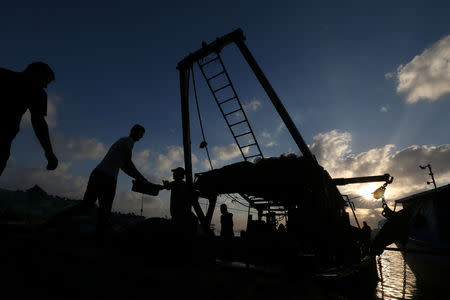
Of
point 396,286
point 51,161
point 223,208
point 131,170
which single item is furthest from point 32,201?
point 396,286

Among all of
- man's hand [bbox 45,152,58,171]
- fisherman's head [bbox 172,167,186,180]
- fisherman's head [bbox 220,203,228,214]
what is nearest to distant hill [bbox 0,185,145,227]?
fisherman's head [bbox 220,203,228,214]

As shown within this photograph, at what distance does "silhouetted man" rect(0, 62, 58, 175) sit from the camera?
6.89 feet

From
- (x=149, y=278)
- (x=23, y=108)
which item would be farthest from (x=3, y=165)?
(x=149, y=278)

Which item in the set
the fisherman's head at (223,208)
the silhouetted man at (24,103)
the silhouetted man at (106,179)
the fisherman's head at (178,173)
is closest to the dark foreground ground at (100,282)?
the silhouetted man at (24,103)

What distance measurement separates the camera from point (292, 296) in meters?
1.37

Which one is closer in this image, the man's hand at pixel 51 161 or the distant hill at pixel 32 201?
the man's hand at pixel 51 161

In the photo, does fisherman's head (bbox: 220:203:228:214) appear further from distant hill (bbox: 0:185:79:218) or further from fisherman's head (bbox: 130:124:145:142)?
distant hill (bbox: 0:185:79:218)

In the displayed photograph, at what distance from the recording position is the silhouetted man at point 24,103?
6.89 feet

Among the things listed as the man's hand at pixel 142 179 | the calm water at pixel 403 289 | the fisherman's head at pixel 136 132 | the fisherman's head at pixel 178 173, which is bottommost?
the calm water at pixel 403 289

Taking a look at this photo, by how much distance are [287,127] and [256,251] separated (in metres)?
4.44

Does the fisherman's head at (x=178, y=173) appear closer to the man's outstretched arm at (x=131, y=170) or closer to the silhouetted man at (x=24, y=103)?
the man's outstretched arm at (x=131, y=170)

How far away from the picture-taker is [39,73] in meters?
2.39

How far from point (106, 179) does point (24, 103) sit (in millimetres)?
1513

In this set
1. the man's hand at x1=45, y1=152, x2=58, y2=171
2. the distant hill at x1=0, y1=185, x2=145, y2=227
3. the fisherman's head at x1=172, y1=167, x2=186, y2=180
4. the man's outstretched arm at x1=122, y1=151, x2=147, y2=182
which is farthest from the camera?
the distant hill at x1=0, y1=185, x2=145, y2=227
